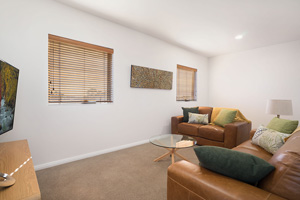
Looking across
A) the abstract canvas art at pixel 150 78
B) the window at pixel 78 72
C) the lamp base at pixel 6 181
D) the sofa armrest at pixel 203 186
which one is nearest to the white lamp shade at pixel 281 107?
the abstract canvas art at pixel 150 78

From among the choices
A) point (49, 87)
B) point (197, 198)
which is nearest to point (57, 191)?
point (49, 87)

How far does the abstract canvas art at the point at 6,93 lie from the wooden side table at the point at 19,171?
0.75 feet

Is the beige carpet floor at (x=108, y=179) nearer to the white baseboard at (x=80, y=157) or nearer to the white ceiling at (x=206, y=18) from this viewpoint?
the white baseboard at (x=80, y=157)

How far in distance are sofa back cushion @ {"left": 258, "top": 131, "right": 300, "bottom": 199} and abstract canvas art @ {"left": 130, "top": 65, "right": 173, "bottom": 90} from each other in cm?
282

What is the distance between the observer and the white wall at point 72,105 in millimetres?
2176

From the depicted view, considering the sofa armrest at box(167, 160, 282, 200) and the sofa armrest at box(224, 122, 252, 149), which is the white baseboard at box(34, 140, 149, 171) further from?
the sofa armrest at box(167, 160, 282, 200)

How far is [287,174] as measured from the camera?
0.87 metres

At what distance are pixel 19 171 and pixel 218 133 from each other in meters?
3.12

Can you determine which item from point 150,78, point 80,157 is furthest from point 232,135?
point 80,157

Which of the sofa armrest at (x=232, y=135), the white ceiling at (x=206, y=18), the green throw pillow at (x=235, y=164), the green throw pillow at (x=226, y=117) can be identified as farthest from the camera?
the green throw pillow at (x=226, y=117)

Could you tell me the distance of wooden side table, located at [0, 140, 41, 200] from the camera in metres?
0.85

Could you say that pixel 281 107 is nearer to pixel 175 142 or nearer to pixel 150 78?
pixel 175 142

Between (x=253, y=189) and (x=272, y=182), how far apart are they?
14 cm

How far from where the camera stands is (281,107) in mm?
2795
